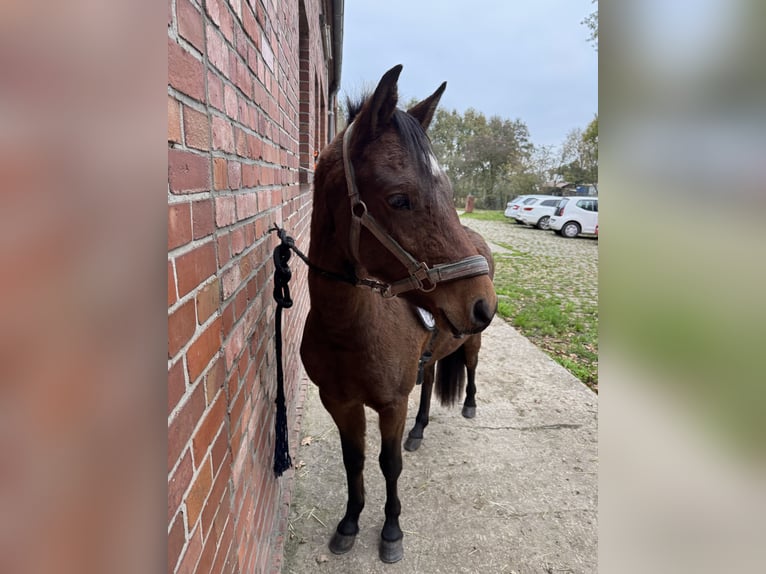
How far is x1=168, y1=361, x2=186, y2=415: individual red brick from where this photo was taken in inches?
29.4

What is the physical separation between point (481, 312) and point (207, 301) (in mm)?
943

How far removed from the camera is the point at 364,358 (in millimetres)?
1888

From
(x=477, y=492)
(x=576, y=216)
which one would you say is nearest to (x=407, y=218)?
(x=477, y=492)

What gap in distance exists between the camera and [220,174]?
108cm

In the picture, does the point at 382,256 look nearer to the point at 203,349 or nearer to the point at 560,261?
the point at 203,349

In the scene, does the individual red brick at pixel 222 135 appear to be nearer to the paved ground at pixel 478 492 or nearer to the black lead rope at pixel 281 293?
the black lead rope at pixel 281 293

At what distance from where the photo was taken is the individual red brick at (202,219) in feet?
2.97

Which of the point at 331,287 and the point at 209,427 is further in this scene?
the point at 331,287

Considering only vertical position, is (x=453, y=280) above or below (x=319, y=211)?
below

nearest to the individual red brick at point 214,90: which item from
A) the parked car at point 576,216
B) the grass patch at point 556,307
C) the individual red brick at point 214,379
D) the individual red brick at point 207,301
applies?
the individual red brick at point 207,301
